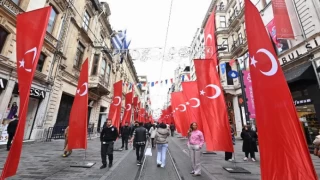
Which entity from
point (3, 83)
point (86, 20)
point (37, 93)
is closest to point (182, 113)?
point (37, 93)

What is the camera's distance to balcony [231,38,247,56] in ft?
58.6

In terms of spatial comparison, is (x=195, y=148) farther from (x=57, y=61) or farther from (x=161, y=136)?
(x=57, y=61)

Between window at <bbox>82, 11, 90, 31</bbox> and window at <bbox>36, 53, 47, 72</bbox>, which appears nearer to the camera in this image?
window at <bbox>36, 53, 47, 72</bbox>

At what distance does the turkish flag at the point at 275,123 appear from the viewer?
8.61ft

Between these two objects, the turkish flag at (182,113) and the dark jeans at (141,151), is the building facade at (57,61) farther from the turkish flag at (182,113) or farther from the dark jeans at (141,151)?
the turkish flag at (182,113)

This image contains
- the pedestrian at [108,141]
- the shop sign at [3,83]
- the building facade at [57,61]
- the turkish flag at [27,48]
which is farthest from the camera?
the building facade at [57,61]

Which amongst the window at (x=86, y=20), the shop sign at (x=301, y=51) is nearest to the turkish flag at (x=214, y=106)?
the shop sign at (x=301, y=51)

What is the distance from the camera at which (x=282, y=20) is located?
10.9 metres

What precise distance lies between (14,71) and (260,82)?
1331 cm

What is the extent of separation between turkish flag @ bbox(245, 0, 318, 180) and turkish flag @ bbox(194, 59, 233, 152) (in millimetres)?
3280

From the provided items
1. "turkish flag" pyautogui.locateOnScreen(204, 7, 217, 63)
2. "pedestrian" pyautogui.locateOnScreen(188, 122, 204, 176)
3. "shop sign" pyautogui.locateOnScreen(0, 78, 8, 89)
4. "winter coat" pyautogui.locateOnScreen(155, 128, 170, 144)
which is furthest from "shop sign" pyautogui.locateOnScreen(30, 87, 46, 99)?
"turkish flag" pyautogui.locateOnScreen(204, 7, 217, 63)

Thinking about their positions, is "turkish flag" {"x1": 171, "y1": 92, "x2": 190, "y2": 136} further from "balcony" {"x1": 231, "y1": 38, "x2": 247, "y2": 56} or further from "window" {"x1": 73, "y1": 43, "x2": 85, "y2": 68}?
"window" {"x1": 73, "y1": 43, "x2": 85, "y2": 68}

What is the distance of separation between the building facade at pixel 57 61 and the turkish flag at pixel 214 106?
11255 mm

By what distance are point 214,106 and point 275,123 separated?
3.65 meters
